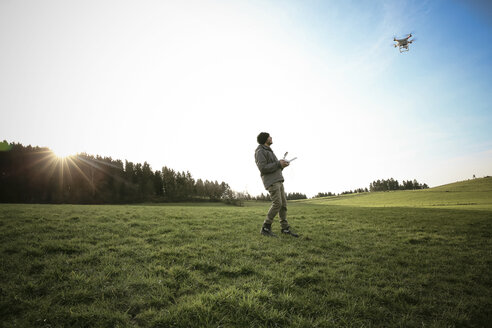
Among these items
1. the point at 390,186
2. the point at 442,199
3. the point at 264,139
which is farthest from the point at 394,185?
the point at 264,139

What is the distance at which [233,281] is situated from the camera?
3805 mm

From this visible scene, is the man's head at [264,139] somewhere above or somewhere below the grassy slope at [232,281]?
above

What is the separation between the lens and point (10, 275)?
11.8ft

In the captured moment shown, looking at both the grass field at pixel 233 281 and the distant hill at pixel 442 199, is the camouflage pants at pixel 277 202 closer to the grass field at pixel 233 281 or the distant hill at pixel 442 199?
the grass field at pixel 233 281

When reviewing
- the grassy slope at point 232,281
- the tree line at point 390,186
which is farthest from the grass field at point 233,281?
the tree line at point 390,186

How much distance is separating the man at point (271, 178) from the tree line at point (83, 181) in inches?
2348

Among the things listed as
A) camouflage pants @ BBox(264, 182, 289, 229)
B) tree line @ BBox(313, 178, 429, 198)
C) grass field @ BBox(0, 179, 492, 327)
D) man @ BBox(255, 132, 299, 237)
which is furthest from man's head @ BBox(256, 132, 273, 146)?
tree line @ BBox(313, 178, 429, 198)

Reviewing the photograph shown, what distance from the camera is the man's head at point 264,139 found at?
26.2 ft

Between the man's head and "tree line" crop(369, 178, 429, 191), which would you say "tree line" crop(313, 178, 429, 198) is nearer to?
"tree line" crop(369, 178, 429, 191)

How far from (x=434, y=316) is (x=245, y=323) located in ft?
9.67

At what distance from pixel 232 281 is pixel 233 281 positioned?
0.07ft

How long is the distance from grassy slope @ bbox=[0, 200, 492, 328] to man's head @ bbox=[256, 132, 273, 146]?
12.3ft

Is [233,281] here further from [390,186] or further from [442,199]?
[390,186]

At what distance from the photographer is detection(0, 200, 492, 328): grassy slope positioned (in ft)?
9.11
